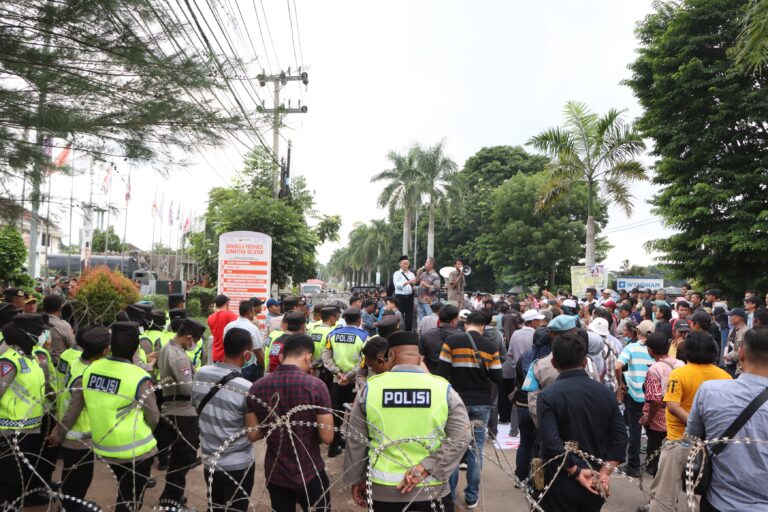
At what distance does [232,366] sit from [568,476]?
213cm

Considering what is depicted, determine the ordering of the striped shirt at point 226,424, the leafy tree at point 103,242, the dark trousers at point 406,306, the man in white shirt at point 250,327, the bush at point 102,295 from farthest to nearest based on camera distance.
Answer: the leafy tree at point 103,242, the bush at point 102,295, the dark trousers at point 406,306, the man in white shirt at point 250,327, the striped shirt at point 226,424

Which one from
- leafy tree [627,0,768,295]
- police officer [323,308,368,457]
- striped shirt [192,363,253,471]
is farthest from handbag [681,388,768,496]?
leafy tree [627,0,768,295]

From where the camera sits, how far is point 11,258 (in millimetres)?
11523

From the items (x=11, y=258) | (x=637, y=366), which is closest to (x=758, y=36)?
(x=637, y=366)

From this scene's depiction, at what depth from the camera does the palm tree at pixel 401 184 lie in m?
34.1

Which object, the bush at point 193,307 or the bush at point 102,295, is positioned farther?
the bush at point 193,307

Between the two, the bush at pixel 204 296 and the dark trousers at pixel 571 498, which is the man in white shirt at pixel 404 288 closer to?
Result: the dark trousers at pixel 571 498

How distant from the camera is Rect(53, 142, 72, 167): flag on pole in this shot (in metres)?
4.49

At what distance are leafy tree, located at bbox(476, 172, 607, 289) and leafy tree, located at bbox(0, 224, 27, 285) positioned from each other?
86.4 ft

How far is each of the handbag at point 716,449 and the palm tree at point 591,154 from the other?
15701 millimetres

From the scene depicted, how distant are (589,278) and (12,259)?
14306mm

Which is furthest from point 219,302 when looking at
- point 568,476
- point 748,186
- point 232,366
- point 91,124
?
point 748,186

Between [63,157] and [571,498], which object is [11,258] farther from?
[571,498]

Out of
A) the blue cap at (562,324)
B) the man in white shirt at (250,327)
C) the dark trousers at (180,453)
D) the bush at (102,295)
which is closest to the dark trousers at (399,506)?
the dark trousers at (180,453)
